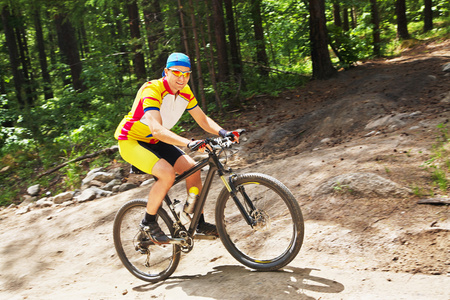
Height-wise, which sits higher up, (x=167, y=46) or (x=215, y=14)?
(x=215, y=14)

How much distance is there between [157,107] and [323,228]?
2226 mm

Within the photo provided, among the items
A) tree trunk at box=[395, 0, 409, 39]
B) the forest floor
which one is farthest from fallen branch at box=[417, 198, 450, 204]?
tree trunk at box=[395, 0, 409, 39]

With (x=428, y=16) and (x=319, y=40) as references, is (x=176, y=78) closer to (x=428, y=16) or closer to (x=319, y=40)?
(x=319, y=40)

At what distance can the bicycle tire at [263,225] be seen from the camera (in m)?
3.65

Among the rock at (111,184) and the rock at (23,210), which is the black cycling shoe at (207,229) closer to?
the rock at (111,184)

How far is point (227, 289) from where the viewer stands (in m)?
3.55

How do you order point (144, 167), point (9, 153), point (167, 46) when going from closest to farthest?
point (144, 167), point (167, 46), point (9, 153)

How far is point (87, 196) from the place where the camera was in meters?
8.45

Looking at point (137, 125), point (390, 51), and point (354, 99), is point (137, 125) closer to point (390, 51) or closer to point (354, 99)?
point (354, 99)

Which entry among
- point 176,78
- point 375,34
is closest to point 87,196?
point 176,78

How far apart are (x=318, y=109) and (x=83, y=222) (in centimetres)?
617

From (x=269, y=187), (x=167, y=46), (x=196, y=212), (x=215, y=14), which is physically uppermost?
(x=215, y=14)

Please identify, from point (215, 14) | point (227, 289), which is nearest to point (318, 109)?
point (215, 14)

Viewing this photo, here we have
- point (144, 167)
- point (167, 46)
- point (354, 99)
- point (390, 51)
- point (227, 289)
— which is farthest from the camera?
point (390, 51)
